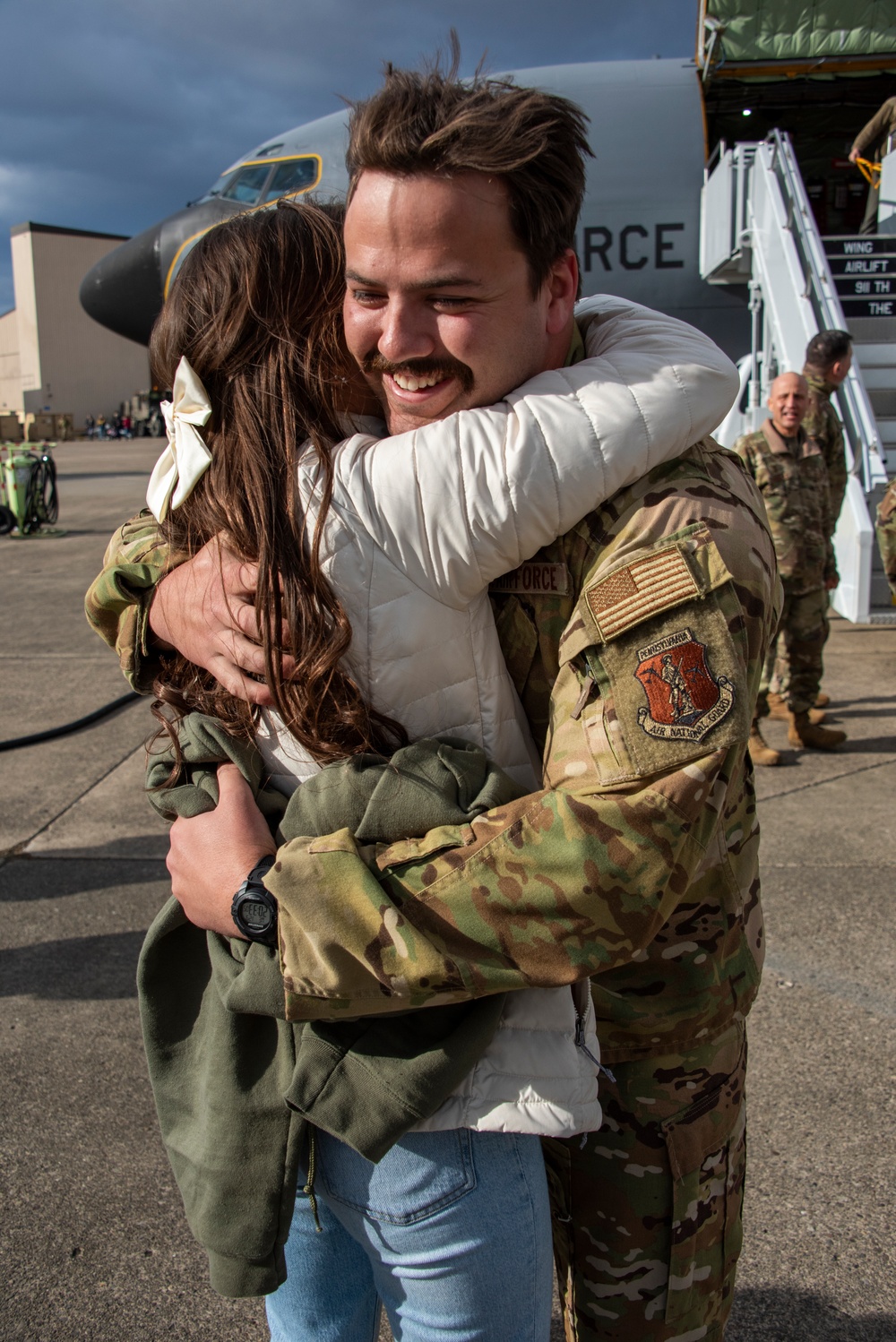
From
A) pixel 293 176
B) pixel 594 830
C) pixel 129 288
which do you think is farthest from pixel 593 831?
pixel 129 288

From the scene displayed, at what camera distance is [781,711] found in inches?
239

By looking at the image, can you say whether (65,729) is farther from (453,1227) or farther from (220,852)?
(453,1227)

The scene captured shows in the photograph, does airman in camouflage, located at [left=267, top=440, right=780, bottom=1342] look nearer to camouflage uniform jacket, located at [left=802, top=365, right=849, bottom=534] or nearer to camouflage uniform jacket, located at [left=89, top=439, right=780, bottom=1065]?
camouflage uniform jacket, located at [left=89, top=439, right=780, bottom=1065]

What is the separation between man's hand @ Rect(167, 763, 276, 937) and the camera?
3.83 ft

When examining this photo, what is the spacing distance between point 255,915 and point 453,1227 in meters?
0.42

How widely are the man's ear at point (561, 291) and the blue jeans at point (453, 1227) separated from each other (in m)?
1.01

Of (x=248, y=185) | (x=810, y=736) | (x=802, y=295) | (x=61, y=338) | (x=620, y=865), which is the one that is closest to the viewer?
(x=620, y=865)

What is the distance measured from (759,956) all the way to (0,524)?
14.9 metres

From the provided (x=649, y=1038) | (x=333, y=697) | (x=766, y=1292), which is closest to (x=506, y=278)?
(x=333, y=697)

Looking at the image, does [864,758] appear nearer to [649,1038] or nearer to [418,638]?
[649,1038]

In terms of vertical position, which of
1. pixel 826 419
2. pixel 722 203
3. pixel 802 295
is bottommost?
pixel 826 419

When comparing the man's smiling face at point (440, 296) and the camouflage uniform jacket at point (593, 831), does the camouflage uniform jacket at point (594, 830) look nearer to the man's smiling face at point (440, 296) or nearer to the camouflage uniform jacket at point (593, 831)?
the camouflage uniform jacket at point (593, 831)

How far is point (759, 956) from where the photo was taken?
1.46 metres

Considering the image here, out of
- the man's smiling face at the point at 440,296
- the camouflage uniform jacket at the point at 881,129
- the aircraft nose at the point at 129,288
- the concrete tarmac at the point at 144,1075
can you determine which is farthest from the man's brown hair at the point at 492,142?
the aircraft nose at the point at 129,288
